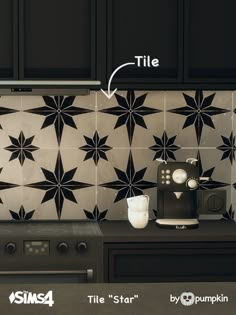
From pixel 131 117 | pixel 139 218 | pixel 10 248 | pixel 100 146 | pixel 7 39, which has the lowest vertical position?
pixel 10 248

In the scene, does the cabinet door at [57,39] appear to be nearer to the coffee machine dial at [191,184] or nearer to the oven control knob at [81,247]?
the coffee machine dial at [191,184]

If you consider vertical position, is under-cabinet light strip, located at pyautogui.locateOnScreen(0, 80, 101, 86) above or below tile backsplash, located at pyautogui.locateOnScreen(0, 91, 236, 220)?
above

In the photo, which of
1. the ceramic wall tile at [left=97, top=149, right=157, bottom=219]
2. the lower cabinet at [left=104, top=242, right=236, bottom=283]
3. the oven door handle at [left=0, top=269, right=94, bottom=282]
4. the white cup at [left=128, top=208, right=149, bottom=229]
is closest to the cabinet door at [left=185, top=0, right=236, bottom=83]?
the ceramic wall tile at [left=97, top=149, right=157, bottom=219]

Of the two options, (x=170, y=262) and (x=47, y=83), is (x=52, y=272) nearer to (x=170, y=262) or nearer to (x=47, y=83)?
(x=170, y=262)

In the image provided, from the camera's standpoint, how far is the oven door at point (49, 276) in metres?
2.79

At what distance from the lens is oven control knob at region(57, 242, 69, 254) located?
9.16ft

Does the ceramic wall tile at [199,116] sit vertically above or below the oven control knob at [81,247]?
above

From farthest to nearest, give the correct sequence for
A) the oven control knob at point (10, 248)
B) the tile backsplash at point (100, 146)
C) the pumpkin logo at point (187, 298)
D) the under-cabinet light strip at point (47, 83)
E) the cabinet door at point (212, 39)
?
the tile backsplash at point (100, 146)
the cabinet door at point (212, 39)
the under-cabinet light strip at point (47, 83)
the oven control knob at point (10, 248)
the pumpkin logo at point (187, 298)

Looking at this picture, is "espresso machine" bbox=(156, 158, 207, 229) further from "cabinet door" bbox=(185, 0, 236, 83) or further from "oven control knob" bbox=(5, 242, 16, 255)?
"oven control knob" bbox=(5, 242, 16, 255)

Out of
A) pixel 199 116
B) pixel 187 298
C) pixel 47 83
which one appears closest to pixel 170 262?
pixel 199 116

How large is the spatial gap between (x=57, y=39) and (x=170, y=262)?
4.12 feet

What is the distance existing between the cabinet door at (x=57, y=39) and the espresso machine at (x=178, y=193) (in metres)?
0.64

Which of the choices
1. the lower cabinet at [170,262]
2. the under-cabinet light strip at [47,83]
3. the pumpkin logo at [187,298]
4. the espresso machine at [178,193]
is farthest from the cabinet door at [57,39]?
the pumpkin logo at [187,298]

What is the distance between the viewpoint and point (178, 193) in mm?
3021
